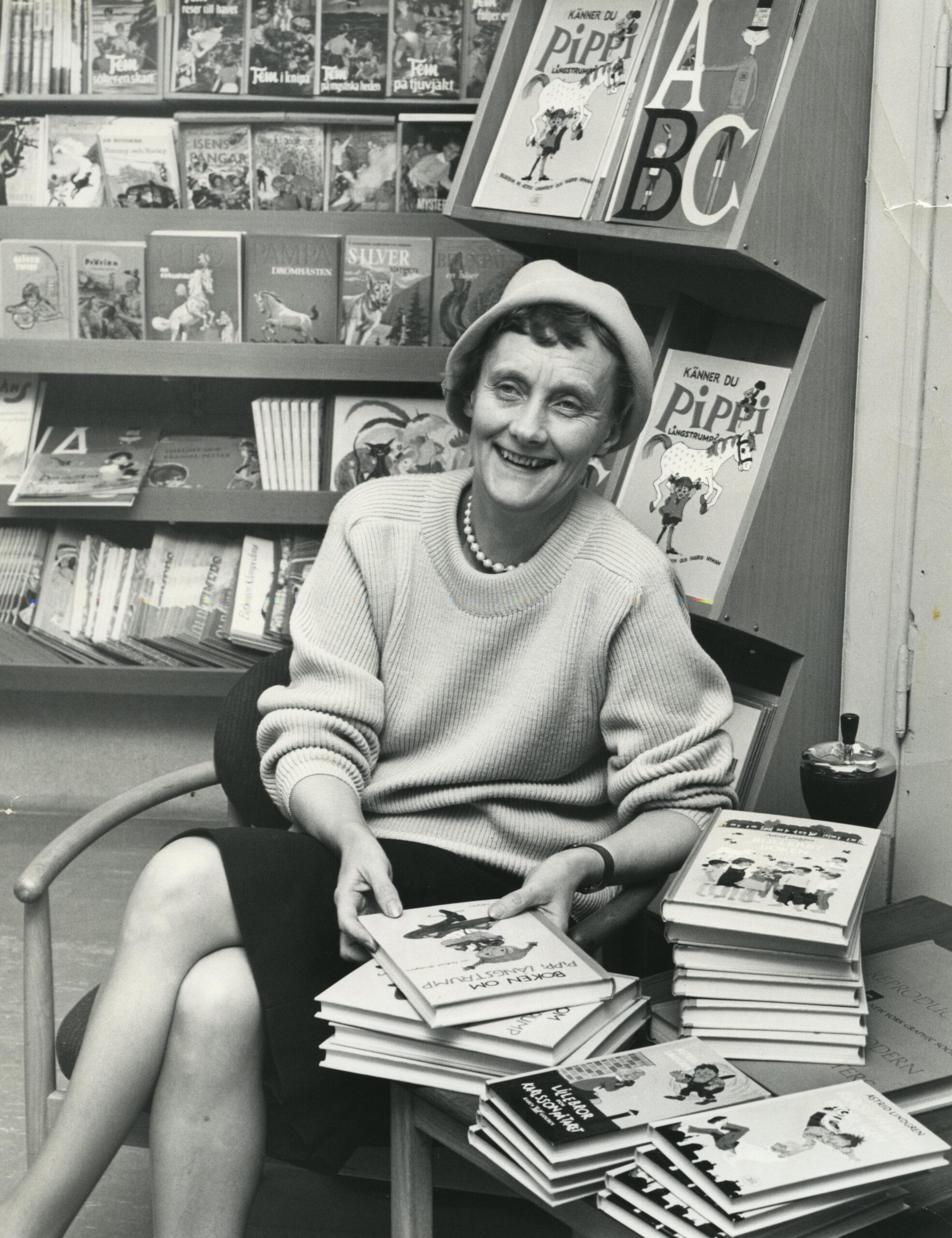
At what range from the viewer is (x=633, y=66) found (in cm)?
218

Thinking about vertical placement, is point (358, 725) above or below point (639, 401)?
below

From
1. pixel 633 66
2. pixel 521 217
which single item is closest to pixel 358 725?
pixel 521 217

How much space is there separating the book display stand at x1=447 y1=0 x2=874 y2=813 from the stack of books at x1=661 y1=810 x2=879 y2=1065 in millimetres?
746

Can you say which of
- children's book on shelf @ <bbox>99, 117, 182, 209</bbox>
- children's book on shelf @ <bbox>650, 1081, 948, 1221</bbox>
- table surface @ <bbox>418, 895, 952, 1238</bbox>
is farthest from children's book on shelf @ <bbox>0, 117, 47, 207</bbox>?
children's book on shelf @ <bbox>650, 1081, 948, 1221</bbox>

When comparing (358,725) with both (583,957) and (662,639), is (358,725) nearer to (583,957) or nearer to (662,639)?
(662,639)

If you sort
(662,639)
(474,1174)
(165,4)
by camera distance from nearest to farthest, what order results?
1. (474,1174)
2. (662,639)
3. (165,4)

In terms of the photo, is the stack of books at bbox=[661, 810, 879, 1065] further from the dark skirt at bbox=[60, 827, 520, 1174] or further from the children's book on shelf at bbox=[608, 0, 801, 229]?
the children's book on shelf at bbox=[608, 0, 801, 229]

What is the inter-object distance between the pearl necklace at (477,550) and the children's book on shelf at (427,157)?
5.05ft

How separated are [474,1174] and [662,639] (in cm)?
69

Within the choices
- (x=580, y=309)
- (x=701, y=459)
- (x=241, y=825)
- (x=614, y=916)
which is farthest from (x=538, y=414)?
(x=241, y=825)

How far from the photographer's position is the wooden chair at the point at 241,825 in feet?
4.35

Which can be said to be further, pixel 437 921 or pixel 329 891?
pixel 329 891

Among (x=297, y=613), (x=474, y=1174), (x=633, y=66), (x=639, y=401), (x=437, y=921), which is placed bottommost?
(x=474, y=1174)

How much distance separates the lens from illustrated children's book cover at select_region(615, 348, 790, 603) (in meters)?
2.12
